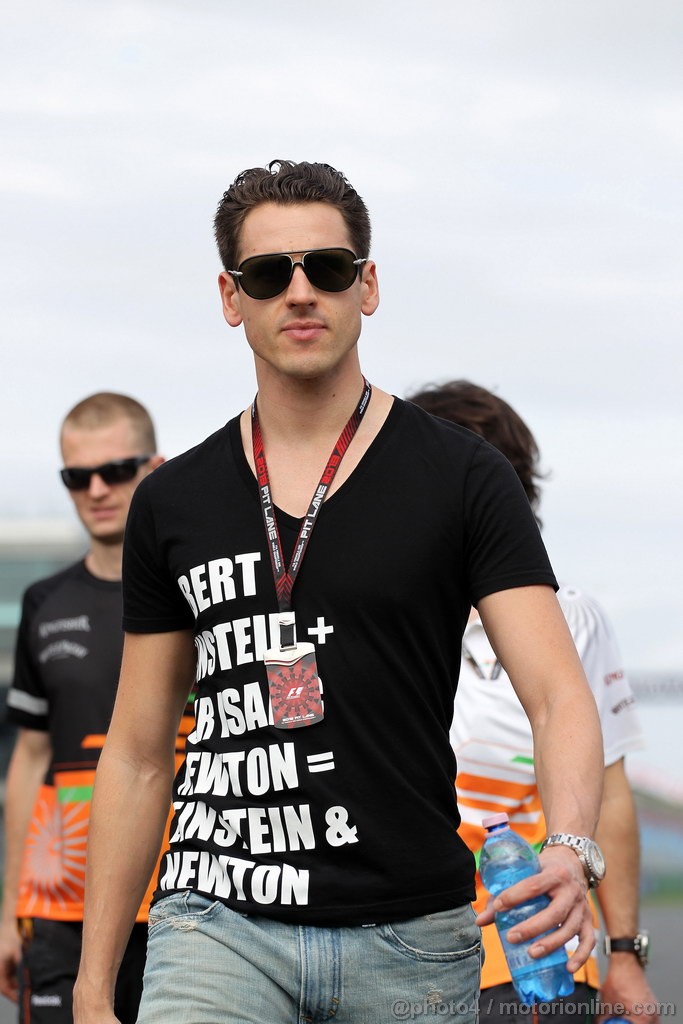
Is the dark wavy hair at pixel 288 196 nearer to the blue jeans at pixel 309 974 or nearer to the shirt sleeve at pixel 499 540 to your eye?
the shirt sleeve at pixel 499 540

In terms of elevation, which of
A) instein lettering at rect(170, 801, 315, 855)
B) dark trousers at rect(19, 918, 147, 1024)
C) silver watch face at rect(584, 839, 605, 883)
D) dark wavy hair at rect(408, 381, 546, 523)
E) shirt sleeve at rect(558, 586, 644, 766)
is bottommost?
dark trousers at rect(19, 918, 147, 1024)

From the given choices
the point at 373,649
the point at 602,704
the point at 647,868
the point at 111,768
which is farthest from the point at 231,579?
the point at 647,868

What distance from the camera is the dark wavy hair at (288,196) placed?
397cm

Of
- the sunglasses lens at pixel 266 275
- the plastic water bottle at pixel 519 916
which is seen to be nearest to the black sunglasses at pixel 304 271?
the sunglasses lens at pixel 266 275

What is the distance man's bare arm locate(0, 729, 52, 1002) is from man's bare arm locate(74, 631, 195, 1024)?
2801 mm

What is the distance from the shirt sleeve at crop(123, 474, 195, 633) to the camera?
400 cm

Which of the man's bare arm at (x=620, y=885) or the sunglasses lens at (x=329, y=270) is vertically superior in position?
the sunglasses lens at (x=329, y=270)

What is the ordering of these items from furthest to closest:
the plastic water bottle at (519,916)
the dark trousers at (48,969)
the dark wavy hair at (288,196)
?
the dark trousers at (48,969) → the dark wavy hair at (288,196) → the plastic water bottle at (519,916)

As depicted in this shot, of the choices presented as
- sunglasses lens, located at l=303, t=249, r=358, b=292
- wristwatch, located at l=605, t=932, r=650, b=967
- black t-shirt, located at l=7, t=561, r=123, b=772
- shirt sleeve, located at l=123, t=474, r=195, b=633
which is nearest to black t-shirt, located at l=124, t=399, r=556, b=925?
shirt sleeve, located at l=123, t=474, r=195, b=633

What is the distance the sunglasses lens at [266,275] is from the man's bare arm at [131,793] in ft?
2.70

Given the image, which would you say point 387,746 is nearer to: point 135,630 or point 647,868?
point 135,630

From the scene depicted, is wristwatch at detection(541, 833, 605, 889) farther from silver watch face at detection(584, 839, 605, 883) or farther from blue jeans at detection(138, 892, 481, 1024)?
blue jeans at detection(138, 892, 481, 1024)

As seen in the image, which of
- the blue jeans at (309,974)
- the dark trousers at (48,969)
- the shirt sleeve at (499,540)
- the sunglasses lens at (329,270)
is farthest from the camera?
the dark trousers at (48,969)

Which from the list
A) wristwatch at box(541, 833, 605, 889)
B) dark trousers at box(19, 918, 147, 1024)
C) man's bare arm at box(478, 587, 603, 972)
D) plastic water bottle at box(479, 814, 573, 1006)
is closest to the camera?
man's bare arm at box(478, 587, 603, 972)
